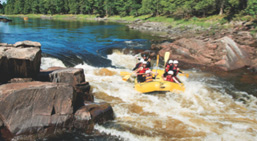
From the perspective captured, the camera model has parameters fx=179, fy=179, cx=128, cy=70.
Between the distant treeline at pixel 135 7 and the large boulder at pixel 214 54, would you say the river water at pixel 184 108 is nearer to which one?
the large boulder at pixel 214 54

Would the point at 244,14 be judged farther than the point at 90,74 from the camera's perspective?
Yes

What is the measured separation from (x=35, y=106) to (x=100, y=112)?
194 centimetres

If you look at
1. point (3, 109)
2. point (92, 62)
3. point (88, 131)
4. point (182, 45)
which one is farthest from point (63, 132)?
point (182, 45)

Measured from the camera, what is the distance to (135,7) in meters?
62.7

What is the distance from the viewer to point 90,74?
10820 millimetres

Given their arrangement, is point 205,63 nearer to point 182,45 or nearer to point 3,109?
point 182,45

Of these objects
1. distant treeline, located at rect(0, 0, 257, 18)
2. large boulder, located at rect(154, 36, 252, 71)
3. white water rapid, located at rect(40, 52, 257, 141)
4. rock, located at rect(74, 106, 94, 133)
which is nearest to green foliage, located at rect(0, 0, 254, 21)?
distant treeline, located at rect(0, 0, 257, 18)

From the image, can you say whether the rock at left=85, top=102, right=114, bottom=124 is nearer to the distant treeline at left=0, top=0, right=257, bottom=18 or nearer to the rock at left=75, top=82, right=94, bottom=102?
the rock at left=75, top=82, right=94, bottom=102

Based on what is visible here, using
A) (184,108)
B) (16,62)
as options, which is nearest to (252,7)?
(184,108)

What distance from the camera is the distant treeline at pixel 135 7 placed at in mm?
34406

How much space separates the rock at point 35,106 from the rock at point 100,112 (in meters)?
0.66

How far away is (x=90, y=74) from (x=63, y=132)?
223 inches

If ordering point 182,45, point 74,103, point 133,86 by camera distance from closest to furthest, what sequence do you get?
point 74,103
point 133,86
point 182,45

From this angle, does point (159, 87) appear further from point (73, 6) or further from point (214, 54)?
point (73, 6)
